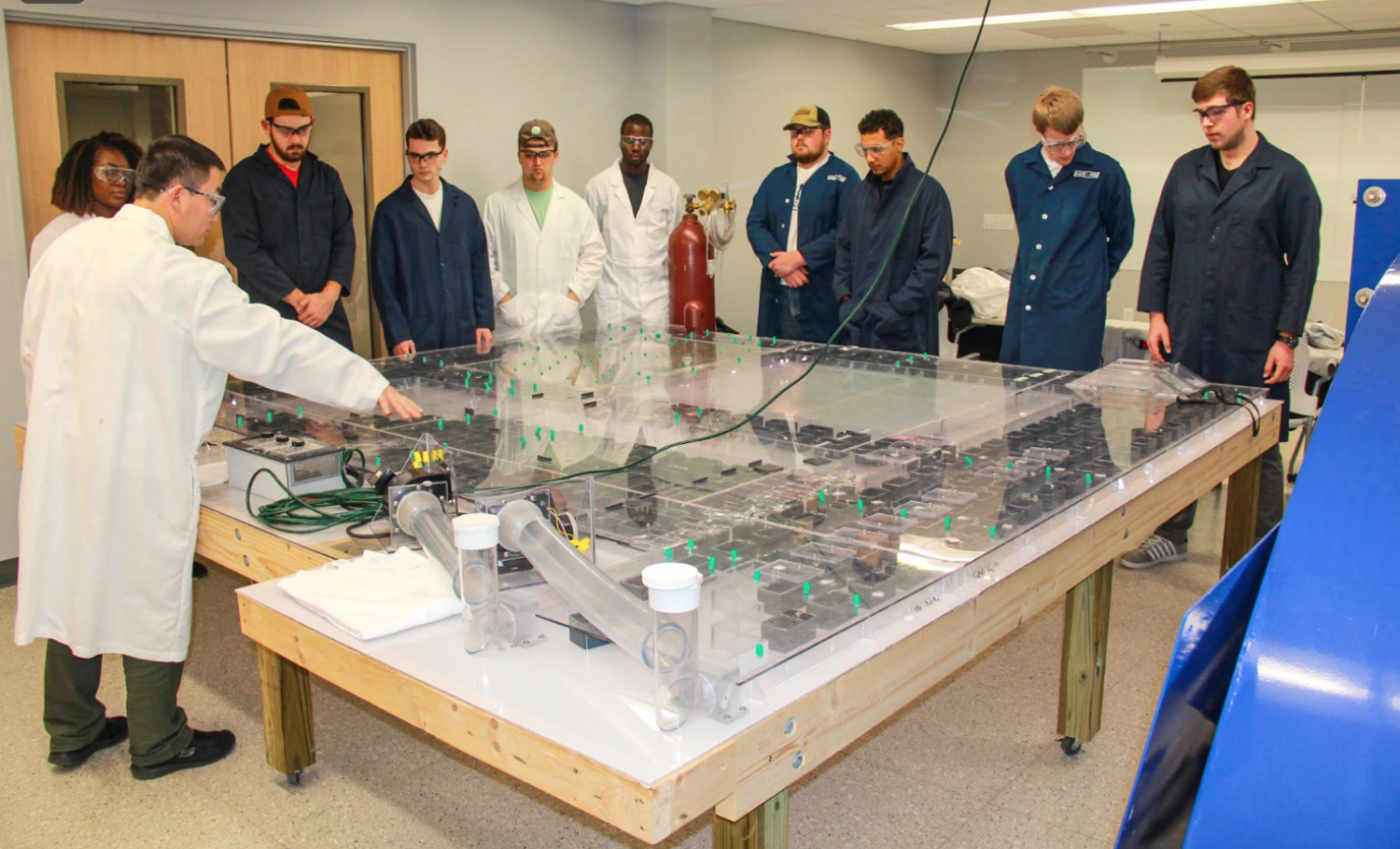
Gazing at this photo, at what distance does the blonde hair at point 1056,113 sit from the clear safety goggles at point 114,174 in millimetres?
3031

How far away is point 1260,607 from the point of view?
325 mm

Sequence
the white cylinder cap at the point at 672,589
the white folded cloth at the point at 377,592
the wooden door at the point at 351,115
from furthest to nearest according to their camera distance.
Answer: the wooden door at the point at 351,115
the white folded cloth at the point at 377,592
the white cylinder cap at the point at 672,589

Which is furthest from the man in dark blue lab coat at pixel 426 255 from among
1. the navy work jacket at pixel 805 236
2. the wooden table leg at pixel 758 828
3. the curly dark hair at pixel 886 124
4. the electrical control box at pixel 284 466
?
the wooden table leg at pixel 758 828

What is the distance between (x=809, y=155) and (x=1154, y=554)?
237 cm

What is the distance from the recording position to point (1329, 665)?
1.03 feet

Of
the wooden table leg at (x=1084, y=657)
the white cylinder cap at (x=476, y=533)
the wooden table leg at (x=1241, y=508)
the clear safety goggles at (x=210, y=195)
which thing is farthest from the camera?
the wooden table leg at (x=1241, y=508)

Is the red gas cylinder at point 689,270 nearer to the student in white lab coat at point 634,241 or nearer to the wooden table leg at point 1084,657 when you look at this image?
the student in white lab coat at point 634,241

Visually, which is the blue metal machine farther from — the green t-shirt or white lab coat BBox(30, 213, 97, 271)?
the green t-shirt

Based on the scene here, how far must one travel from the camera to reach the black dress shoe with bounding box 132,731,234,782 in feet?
8.03

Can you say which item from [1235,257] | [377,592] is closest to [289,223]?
[377,592]

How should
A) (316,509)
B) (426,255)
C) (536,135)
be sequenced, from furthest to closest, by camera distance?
1. (536,135)
2. (426,255)
3. (316,509)

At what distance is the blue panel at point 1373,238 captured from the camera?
10.3 ft

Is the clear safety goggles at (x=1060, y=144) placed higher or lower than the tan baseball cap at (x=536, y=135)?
lower

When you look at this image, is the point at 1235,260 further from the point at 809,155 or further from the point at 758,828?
the point at 758,828
